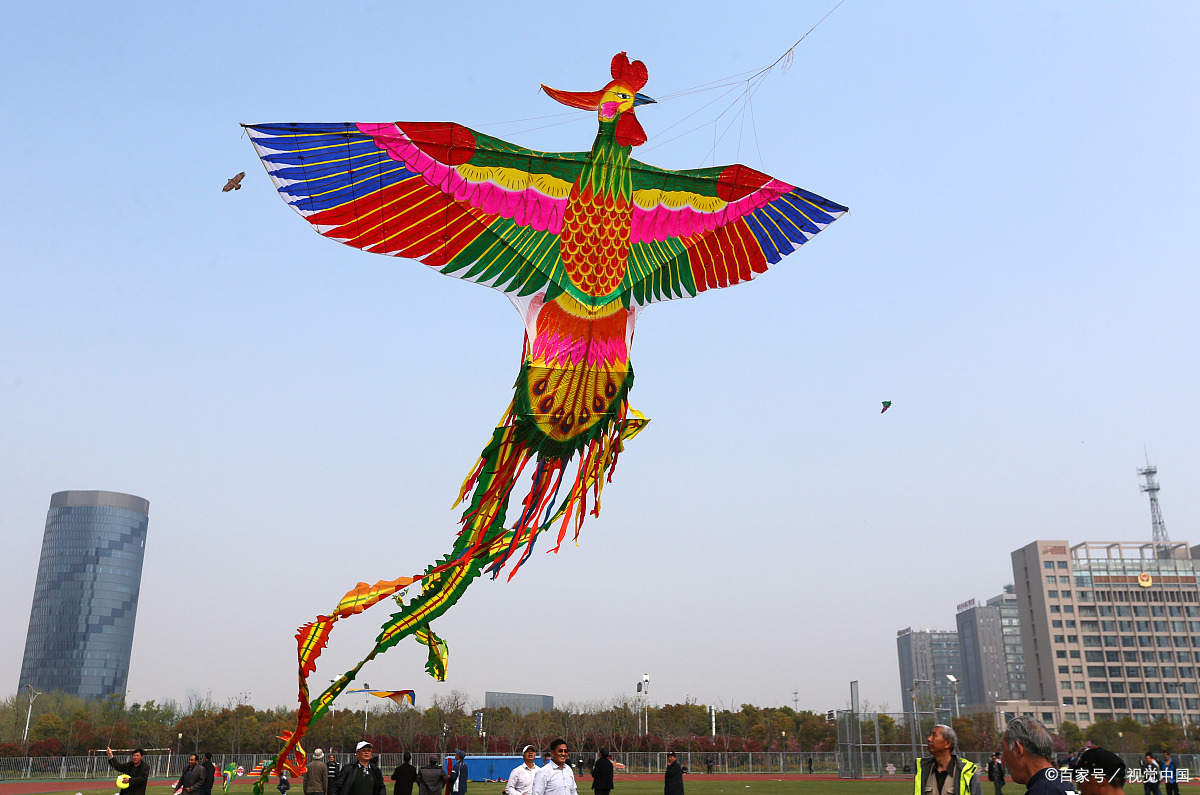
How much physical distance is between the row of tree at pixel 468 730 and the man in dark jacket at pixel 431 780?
4041 cm

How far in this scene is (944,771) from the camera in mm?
6094

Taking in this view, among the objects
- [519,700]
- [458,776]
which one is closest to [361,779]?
[458,776]

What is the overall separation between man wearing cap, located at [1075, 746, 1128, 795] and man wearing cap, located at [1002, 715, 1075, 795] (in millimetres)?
105

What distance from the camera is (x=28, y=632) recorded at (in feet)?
468

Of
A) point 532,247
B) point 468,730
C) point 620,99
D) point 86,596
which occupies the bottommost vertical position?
point 468,730

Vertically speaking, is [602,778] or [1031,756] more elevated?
[1031,756]

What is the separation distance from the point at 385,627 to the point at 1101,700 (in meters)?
101

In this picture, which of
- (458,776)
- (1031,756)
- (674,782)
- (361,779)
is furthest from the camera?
(458,776)

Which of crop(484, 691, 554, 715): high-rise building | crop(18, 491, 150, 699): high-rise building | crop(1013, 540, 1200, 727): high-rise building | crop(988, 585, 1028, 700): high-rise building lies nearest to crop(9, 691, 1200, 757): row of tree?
crop(1013, 540, 1200, 727): high-rise building

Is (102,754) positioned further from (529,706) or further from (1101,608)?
(1101,608)

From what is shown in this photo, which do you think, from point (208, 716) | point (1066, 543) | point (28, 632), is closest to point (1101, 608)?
point (1066, 543)

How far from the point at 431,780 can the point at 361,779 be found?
2.50m

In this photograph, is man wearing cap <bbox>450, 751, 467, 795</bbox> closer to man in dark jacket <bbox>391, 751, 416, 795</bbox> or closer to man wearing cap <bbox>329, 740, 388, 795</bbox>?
man in dark jacket <bbox>391, 751, 416, 795</bbox>

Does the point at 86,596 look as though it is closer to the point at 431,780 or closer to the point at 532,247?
the point at 431,780
